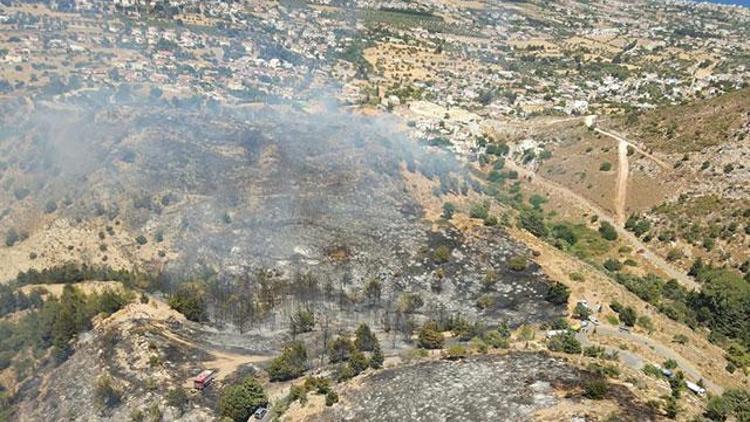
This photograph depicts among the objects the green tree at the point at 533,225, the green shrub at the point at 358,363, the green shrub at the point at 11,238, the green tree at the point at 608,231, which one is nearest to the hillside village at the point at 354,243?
the green shrub at the point at 358,363

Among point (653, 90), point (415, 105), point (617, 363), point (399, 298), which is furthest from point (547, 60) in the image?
point (617, 363)

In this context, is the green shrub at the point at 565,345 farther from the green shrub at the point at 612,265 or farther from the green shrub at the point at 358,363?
the green shrub at the point at 612,265

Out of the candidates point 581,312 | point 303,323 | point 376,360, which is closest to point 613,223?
point 581,312

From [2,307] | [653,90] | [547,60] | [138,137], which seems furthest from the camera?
[547,60]

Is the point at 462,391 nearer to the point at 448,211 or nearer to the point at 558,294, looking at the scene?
the point at 558,294

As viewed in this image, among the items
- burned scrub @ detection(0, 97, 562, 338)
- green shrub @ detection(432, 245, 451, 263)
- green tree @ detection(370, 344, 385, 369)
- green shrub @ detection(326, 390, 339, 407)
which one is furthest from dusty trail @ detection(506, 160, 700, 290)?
green shrub @ detection(326, 390, 339, 407)

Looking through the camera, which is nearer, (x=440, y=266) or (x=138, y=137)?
(x=440, y=266)

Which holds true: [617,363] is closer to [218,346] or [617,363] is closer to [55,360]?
[218,346]

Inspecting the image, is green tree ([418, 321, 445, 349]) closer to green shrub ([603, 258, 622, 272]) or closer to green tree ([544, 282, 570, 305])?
green tree ([544, 282, 570, 305])
